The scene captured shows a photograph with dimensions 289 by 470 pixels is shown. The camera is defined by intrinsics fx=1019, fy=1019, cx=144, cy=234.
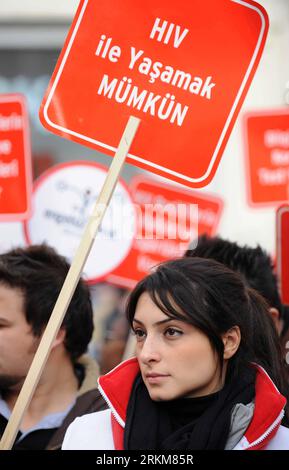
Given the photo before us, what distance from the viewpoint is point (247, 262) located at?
139 inches

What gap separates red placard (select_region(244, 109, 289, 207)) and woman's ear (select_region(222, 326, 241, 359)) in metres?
2.54

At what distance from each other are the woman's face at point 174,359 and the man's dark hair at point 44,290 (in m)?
0.88

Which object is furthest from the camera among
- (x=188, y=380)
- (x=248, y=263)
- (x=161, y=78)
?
(x=248, y=263)

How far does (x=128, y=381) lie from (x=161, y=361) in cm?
14

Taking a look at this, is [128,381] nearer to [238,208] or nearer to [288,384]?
[288,384]

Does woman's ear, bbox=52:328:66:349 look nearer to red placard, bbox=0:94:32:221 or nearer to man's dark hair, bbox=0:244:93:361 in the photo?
man's dark hair, bbox=0:244:93:361

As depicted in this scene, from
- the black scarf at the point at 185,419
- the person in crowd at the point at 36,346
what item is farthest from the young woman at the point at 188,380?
the person in crowd at the point at 36,346

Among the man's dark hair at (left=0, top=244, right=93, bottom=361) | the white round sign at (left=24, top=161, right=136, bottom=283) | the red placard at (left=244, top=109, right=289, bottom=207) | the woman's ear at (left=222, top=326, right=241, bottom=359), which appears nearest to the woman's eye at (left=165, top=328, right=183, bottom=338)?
the woman's ear at (left=222, top=326, right=241, bottom=359)

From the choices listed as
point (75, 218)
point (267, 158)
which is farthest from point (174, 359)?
point (267, 158)

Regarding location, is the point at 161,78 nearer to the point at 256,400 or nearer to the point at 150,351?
the point at 150,351

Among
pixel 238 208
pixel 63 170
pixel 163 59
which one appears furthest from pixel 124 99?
pixel 238 208

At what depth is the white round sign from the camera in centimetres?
459

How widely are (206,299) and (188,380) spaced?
196 mm

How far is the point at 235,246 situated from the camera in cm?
358
